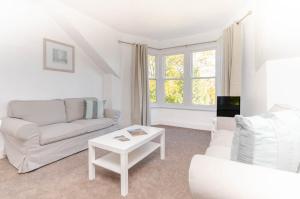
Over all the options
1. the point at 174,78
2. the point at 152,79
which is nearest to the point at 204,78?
the point at 174,78

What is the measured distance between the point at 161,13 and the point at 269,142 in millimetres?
2725

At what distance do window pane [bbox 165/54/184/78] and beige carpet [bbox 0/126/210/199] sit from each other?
2464 millimetres

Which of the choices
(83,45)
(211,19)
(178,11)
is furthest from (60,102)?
(211,19)

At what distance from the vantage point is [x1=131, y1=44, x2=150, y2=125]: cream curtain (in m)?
3.80

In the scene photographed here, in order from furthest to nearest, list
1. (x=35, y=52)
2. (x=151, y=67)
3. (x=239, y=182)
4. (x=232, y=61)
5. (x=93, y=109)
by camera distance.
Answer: (x=151, y=67) → (x=93, y=109) → (x=232, y=61) → (x=35, y=52) → (x=239, y=182)

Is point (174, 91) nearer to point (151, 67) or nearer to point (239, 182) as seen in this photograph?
point (151, 67)

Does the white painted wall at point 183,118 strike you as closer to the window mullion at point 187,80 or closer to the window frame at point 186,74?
the window frame at point 186,74

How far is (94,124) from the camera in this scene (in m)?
2.63

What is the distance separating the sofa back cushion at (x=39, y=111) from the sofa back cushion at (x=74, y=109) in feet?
0.22

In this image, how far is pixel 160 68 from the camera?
175 inches

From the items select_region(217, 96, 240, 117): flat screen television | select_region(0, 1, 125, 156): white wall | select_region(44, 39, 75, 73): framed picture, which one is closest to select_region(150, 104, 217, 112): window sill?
select_region(217, 96, 240, 117): flat screen television

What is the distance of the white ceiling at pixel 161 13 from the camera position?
8.17 feet

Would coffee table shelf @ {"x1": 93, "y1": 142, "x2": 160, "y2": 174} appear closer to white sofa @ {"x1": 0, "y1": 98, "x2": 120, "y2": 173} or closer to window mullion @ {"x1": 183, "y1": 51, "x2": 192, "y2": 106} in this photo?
white sofa @ {"x1": 0, "y1": 98, "x2": 120, "y2": 173}

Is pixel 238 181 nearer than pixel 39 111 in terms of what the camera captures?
Yes
